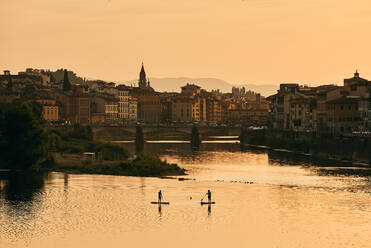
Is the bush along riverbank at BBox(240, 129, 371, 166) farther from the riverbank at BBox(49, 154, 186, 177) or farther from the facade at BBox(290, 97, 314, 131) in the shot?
the riverbank at BBox(49, 154, 186, 177)

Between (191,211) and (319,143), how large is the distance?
63772mm

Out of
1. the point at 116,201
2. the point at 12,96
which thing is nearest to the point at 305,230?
the point at 116,201

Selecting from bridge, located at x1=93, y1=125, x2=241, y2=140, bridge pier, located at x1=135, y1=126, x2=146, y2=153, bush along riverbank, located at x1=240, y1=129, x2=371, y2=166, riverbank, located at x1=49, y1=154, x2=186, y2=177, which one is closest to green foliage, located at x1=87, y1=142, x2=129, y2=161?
riverbank, located at x1=49, y1=154, x2=186, y2=177

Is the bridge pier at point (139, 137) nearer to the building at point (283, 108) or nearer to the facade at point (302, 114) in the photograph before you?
the facade at point (302, 114)

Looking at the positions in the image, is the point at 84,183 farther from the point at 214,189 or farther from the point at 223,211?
the point at 223,211

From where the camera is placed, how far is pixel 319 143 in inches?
5069

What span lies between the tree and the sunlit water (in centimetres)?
471

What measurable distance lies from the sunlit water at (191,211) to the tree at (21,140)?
4.71 meters

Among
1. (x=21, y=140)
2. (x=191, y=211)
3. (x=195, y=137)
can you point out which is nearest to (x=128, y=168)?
(x=21, y=140)

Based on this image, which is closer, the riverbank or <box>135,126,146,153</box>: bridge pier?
the riverbank

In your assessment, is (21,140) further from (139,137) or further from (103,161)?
(139,137)

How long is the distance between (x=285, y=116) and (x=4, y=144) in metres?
98.2

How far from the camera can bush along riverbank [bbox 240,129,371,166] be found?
110 metres

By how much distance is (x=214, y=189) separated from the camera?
80750mm
